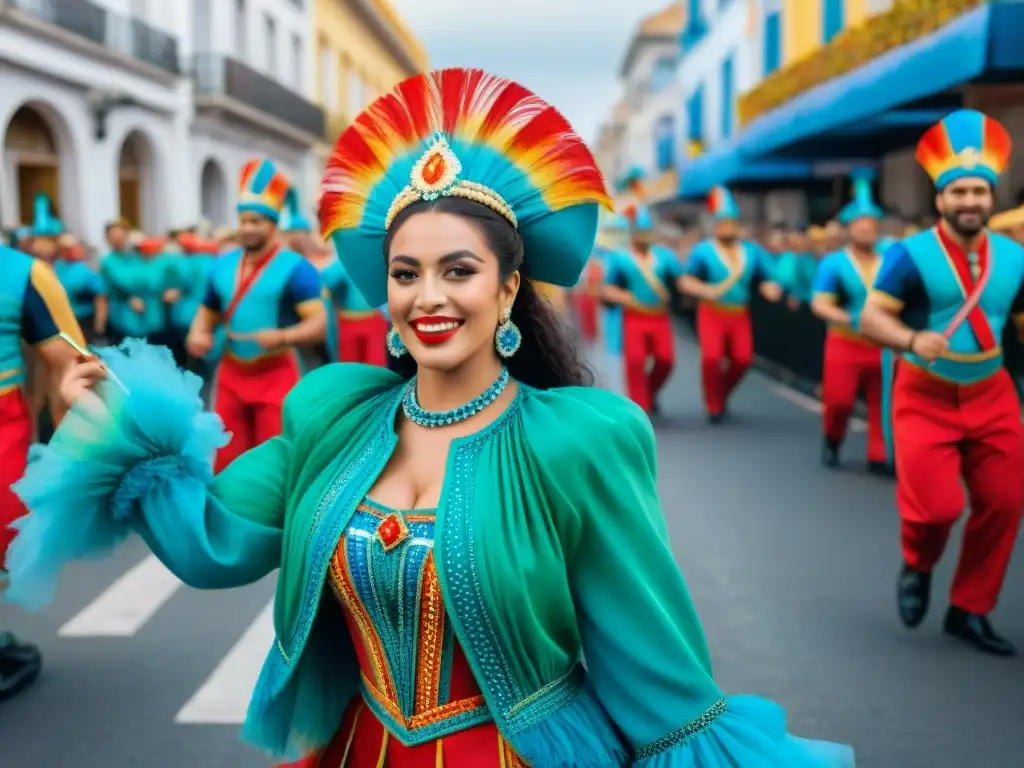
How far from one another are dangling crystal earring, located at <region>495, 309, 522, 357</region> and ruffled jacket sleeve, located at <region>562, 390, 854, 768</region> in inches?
9.9

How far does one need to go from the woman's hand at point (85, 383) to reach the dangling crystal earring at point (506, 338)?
0.69 meters

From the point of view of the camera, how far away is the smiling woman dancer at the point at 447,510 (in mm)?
2367

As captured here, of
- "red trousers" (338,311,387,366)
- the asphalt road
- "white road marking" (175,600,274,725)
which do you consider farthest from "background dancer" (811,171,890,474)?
"white road marking" (175,600,274,725)

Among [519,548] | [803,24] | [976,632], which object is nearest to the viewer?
[519,548]

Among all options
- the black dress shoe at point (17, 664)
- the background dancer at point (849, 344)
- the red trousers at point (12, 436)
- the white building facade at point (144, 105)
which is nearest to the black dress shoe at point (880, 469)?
the background dancer at point (849, 344)

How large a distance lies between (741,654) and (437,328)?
11.6 ft

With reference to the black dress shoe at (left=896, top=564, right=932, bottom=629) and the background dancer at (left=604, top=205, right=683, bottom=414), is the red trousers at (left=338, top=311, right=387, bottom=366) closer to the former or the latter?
the background dancer at (left=604, top=205, right=683, bottom=414)

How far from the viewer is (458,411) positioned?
8.38 feet

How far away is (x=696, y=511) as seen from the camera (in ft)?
28.6

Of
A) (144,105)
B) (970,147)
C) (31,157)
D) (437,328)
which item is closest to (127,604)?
(970,147)

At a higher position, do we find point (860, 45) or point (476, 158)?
point (860, 45)

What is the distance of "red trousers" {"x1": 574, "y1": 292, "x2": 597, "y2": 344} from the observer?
25109 millimetres

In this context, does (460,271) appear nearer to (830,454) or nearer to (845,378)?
(845,378)

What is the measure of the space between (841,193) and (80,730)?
22.1m
